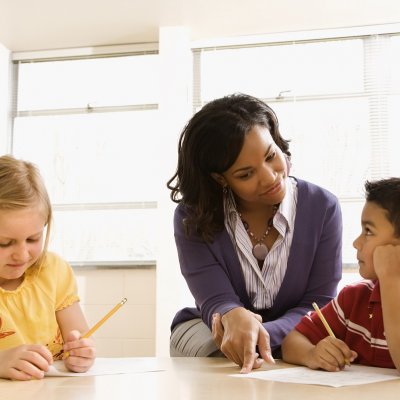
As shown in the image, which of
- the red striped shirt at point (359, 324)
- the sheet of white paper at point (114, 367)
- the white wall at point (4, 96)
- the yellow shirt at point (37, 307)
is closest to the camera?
the sheet of white paper at point (114, 367)

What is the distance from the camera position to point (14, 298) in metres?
1.48

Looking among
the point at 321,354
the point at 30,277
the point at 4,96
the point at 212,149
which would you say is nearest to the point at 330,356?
the point at 321,354

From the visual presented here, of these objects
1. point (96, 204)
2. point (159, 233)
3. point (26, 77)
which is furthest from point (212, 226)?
point (26, 77)

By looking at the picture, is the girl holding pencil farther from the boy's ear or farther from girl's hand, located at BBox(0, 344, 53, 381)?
the boy's ear

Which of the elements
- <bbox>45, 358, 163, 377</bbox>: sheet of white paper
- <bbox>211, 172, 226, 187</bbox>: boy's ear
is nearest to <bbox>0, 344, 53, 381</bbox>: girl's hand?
<bbox>45, 358, 163, 377</bbox>: sheet of white paper

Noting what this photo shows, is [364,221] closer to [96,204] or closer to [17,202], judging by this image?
[17,202]

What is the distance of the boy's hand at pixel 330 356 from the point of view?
1183 mm

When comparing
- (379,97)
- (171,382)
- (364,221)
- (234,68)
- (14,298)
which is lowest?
(171,382)

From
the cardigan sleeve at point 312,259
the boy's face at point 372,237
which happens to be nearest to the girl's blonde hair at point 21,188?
the cardigan sleeve at point 312,259

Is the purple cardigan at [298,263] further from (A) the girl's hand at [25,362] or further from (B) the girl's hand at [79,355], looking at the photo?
(A) the girl's hand at [25,362]

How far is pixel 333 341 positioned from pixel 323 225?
16.7 inches

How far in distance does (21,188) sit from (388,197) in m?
0.84

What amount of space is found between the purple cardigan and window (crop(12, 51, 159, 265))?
258 centimetres

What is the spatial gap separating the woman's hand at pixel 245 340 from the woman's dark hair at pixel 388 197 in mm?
368
